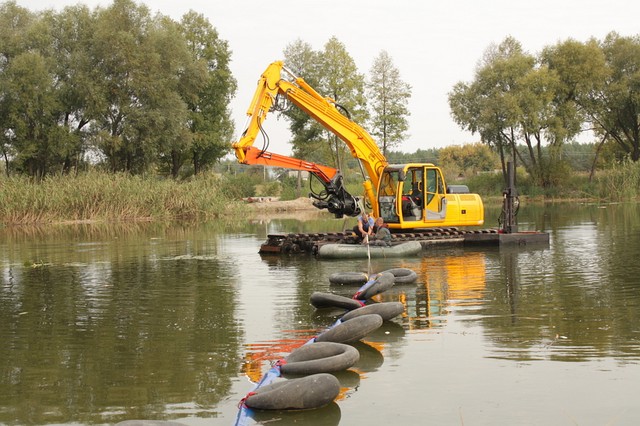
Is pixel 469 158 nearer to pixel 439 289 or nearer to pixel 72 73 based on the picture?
pixel 72 73

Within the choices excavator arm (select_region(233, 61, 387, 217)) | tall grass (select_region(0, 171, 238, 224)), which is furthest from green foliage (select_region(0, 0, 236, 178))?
excavator arm (select_region(233, 61, 387, 217))

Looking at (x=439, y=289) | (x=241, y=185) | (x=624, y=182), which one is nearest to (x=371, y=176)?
(x=439, y=289)

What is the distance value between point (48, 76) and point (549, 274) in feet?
142

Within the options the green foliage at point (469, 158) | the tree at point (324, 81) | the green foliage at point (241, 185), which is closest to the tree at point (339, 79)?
the tree at point (324, 81)

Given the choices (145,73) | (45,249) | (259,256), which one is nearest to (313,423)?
(259,256)

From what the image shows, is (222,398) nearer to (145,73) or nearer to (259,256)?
(259,256)

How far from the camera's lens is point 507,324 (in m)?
11.2

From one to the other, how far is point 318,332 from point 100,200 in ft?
110

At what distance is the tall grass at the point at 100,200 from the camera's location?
4106 centimetres

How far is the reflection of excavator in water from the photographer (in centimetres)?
2362

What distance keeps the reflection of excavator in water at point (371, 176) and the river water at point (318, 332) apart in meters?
3.80

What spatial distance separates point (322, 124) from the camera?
80.9 feet

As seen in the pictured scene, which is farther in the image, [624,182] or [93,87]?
[624,182]

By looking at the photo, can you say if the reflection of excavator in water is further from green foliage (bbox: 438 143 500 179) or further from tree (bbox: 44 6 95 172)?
green foliage (bbox: 438 143 500 179)
